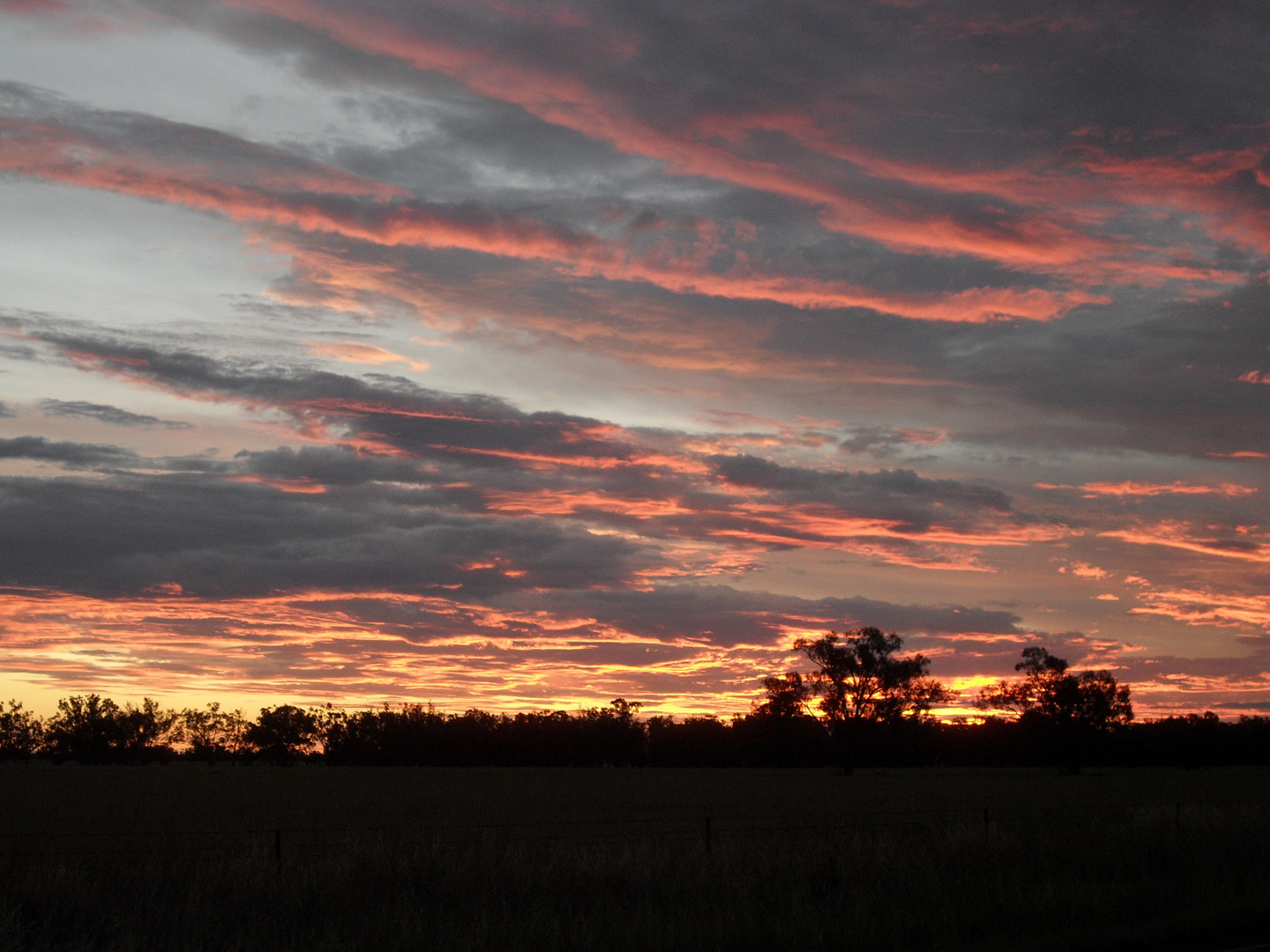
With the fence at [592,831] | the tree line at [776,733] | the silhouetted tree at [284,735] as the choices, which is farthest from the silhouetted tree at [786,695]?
the silhouetted tree at [284,735]

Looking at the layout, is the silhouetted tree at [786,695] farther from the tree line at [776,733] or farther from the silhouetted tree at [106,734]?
the silhouetted tree at [106,734]

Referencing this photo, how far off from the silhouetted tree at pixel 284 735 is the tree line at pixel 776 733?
22 centimetres

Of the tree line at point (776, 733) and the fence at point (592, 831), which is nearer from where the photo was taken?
the fence at point (592, 831)

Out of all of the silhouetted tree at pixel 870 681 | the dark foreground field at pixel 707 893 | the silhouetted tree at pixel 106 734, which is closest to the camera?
the dark foreground field at pixel 707 893

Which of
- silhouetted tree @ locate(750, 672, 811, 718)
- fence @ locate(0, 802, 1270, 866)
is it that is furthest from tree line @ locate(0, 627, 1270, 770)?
fence @ locate(0, 802, 1270, 866)

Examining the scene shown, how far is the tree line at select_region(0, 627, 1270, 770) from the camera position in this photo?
303 feet

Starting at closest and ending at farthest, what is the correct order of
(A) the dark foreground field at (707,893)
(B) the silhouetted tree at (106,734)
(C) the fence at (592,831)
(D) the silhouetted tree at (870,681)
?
1. (A) the dark foreground field at (707,893)
2. (C) the fence at (592,831)
3. (D) the silhouetted tree at (870,681)
4. (B) the silhouetted tree at (106,734)

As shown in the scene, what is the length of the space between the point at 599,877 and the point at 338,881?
3.90 m

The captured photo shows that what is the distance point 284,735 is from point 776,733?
3499 inches

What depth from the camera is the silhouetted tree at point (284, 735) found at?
171125mm

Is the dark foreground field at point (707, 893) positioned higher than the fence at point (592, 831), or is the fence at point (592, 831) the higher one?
the dark foreground field at point (707, 893)

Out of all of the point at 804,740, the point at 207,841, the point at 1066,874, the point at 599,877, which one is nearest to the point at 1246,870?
the point at 1066,874

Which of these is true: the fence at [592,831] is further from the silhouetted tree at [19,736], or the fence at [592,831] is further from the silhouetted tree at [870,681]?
the silhouetted tree at [19,736]

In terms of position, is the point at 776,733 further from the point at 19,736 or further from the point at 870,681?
the point at 19,736
